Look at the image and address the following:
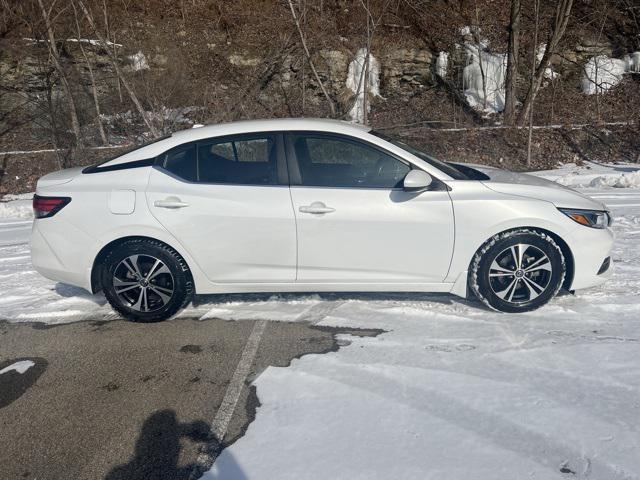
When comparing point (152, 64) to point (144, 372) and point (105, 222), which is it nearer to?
point (105, 222)

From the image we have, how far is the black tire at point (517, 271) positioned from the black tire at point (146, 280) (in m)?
2.35

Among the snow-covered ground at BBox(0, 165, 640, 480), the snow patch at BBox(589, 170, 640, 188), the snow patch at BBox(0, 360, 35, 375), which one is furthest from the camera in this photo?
the snow patch at BBox(589, 170, 640, 188)

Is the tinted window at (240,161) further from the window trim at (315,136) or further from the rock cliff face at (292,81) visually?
the rock cliff face at (292,81)

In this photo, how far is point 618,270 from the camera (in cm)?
497

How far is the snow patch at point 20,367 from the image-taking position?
12.2ft

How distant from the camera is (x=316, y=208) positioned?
4.07 metres

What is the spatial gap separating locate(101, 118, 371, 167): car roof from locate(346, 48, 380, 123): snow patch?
11.8 meters

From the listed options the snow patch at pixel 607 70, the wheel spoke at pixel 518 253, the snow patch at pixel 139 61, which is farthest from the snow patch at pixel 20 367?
the snow patch at pixel 607 70

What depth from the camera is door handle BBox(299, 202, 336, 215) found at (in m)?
4.06

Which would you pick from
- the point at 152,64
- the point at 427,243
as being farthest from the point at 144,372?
the point at 152,64

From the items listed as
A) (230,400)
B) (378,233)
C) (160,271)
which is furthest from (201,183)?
(230,400)

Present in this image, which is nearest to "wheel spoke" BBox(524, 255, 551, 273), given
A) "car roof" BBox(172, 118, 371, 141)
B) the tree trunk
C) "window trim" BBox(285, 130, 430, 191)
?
"window trim" BBox(285, 130, 430, 191)

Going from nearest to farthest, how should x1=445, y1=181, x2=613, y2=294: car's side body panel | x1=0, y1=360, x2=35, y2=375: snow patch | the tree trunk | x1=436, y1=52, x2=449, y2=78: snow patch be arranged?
x1=0, y1=360, x2=35, y2=375: snow patch, x1=445, y1=181, x2=613, y2=294: car's side body panel, the tree trunk, x1=436, y1=52, x2=449, y2=78: snow patch

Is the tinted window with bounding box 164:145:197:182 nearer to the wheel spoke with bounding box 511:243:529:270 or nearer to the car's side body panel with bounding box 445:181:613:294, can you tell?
the car's side body panel with bounding box 445:181:613:294
